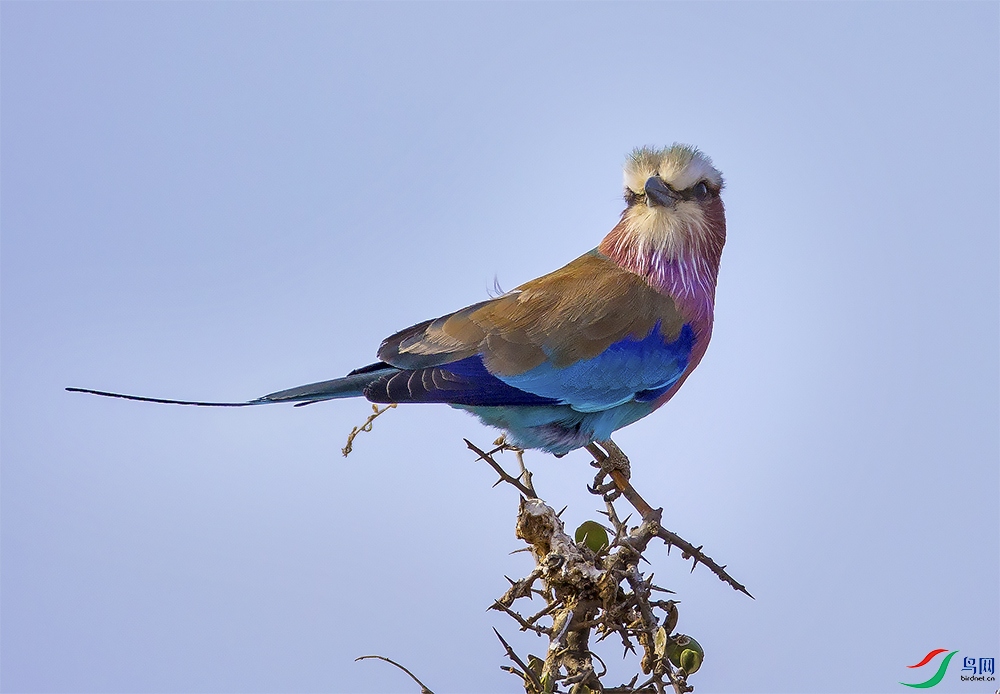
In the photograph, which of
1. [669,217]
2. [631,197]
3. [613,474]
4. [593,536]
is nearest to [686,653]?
[593,536]

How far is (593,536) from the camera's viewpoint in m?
2.42

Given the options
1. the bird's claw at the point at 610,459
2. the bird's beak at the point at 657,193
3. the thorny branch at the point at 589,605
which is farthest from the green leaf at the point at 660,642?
the bird's beak at the point at 657,193

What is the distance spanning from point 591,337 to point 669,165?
0.61m

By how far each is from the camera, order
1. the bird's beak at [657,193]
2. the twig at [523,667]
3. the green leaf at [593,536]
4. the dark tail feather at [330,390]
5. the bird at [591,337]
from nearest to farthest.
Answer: the twig at [523,667]
the green leaf at [593,536]
the dark tail feather at [330,390]
the bird at [591,337]
the bird's beak at [657,193]

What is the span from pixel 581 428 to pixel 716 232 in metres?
0.83

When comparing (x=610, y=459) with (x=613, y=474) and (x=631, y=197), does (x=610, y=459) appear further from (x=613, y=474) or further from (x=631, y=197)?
(x=631, y=197)

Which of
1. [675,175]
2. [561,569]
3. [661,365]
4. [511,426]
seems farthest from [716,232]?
[561,569]

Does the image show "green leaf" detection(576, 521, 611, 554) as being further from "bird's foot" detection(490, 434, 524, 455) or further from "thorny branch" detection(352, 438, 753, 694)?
"bird's foot" detection(490, 434, 524, 455)

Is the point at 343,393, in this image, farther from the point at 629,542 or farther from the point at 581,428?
the point at 629,542

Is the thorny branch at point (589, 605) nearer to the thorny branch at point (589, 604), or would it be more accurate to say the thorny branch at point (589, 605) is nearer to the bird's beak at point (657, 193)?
the thorny branch at point (589, 604)

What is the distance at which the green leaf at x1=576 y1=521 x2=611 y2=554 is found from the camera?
241 cm

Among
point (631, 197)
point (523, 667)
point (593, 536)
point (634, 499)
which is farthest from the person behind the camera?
point (631, 197)

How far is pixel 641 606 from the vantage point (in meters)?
2.29

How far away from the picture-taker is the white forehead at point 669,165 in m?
3.28
